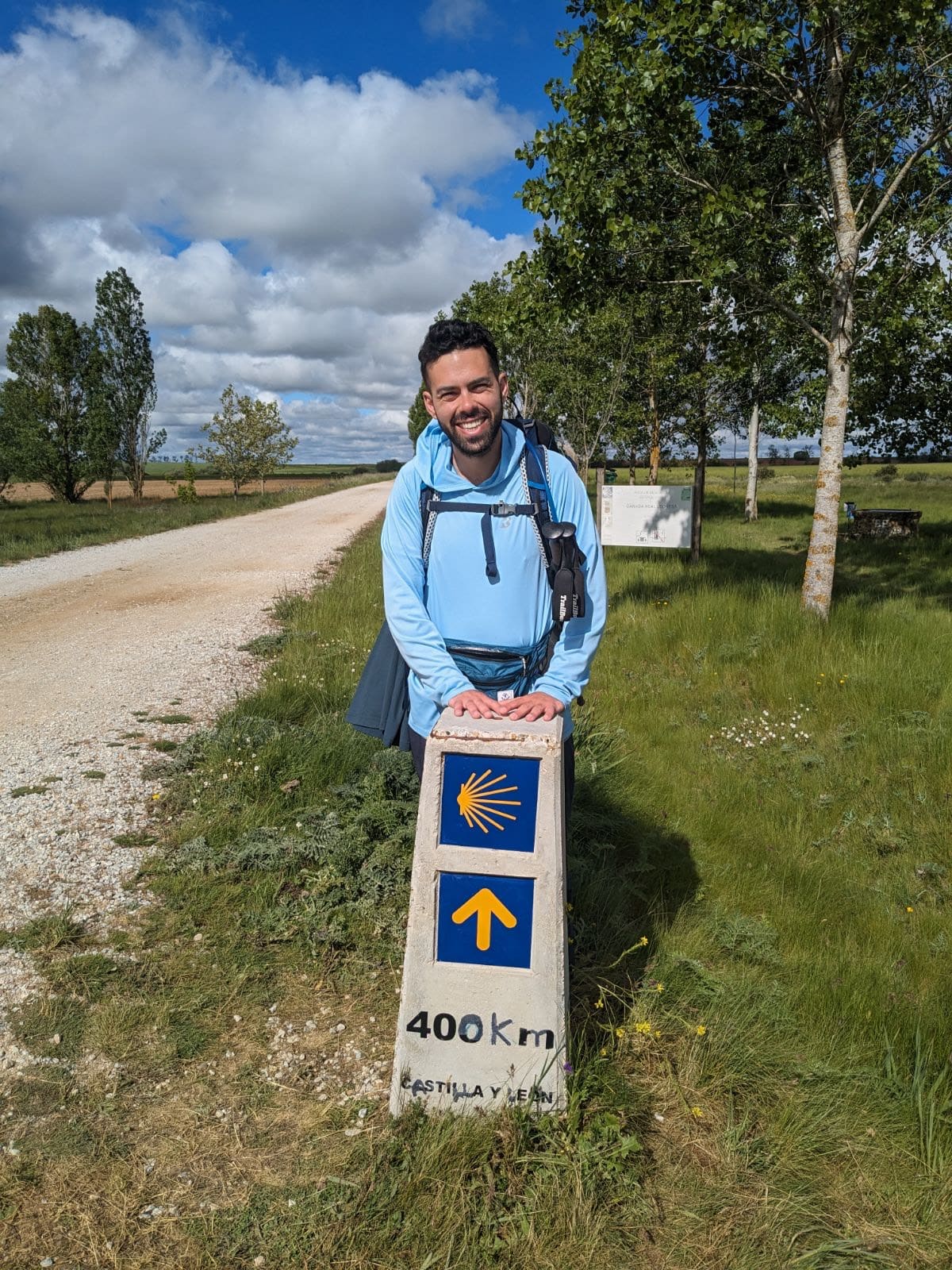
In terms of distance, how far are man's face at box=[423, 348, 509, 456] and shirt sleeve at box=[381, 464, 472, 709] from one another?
0.70 feet

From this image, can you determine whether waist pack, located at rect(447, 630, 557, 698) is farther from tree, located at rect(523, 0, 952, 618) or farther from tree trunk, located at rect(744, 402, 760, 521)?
tree trunk, located at rect(744, 402, 760, 521)

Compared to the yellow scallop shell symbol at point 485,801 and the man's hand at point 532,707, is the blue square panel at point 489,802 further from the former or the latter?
the man's hand at point 532,707

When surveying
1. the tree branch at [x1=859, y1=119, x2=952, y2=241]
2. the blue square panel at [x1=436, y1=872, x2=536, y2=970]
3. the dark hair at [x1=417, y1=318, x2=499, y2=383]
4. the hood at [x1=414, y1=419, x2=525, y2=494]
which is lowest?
the blue square panel at [x1=436, y1=872, x2=536, y2=970]

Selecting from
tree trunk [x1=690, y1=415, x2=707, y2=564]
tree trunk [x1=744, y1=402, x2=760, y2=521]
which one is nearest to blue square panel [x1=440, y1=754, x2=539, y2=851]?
tree trunk [x1=690, y1=415, x2=707, y2=564]

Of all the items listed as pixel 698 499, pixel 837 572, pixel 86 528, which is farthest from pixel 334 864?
pixel 86 528

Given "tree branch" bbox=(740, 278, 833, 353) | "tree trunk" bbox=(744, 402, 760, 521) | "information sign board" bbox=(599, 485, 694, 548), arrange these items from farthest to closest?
"tree trunk" bbox=(744, 402, 760, 521)
"information sign board" bbox=(599, 485, 694, 548)
"tree branch" bbox=(740, 278, 833, 353)

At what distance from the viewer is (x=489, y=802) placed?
7.38 feet

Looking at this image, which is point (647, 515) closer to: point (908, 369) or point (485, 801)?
point (908, 369)

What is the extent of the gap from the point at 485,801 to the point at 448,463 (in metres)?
1.05

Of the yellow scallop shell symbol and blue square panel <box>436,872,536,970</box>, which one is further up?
the yellow scallop shell symbol

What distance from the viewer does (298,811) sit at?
422 centimetres

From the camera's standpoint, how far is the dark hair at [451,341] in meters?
2.40

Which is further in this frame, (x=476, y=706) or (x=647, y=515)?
(x=647, y=515)

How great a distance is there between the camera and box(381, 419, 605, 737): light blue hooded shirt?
7.95 ft
